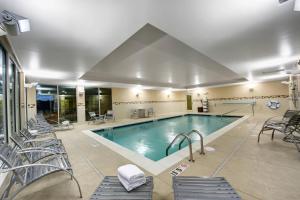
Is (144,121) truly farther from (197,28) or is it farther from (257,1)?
(257,1)

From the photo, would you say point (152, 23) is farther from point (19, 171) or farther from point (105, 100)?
point (105, 100)

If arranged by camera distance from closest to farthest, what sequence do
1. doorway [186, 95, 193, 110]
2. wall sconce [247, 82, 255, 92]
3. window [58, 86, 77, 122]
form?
window [58, 86, 77, 122] → wall sconce [247, 82, 255, 92] → doorway [186, 95, 193, 110]

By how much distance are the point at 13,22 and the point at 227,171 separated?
10.7 feet

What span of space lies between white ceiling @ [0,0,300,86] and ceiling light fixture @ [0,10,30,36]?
210 mm

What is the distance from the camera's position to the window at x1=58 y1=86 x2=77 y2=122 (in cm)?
798

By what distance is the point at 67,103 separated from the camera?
8211mm

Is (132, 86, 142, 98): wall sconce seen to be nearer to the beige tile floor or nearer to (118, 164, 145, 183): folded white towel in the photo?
the beige tile floor

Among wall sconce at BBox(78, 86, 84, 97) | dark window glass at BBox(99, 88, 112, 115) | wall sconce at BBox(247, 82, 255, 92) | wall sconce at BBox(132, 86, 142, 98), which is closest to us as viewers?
wall sconce at BBox(78, 86, 84, 97)

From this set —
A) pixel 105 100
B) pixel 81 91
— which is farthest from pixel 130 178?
pixel 105 100

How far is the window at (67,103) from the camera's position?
7.98m

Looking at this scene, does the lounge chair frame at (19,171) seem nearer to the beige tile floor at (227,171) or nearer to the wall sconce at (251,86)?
the beige tile floor at (227,171)

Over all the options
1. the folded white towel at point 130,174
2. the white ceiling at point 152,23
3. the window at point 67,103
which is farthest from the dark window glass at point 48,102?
the folded white towel at point 130,174

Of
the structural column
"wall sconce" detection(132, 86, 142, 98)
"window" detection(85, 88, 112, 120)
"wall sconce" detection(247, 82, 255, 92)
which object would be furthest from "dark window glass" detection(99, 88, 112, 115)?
"wall sconce" detection(247, 82, 255, 92)

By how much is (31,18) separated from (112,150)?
9.02 ft
